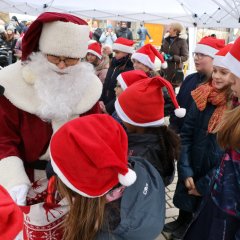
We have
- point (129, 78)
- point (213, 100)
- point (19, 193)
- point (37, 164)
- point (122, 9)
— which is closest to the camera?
point (19, 193)

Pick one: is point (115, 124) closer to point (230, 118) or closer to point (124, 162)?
point (124, 162)

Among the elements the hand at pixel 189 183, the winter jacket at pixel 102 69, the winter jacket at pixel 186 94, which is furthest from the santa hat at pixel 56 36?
the winter jacket at pixel 102 69

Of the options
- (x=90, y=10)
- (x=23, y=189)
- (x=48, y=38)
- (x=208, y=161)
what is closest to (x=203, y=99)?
(x=208, y=161)

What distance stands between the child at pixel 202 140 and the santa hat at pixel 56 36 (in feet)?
3.31

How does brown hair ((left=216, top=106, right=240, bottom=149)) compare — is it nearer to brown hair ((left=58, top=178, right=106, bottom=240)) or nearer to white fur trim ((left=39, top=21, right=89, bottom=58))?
brown hair ((left=58, top=178, right=106, bottom=240))

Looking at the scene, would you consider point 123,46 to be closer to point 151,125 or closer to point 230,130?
point 151,125

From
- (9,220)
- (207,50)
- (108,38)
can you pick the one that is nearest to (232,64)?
(9,220)

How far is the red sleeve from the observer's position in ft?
5.47

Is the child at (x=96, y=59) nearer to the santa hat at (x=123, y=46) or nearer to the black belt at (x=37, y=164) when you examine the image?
the santa hat at (x=123, y=46)

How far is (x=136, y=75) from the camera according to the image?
Answer: 9.61ft

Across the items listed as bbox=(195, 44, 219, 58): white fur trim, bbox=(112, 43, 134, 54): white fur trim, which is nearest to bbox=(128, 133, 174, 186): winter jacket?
bbox=(195, 44, 219, 58): white fur trim

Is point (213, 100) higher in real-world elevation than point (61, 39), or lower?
lower

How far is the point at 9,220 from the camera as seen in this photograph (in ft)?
2.71

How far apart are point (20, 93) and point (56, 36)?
1.19 feet
